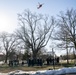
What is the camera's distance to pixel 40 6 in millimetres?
31469

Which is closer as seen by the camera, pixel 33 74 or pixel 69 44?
pixel 33 74

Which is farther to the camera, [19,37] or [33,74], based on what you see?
[19,37]

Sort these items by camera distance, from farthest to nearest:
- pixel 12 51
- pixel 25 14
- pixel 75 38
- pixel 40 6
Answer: pixel 12 51
pixel 25 14
pixel 75 38
pixel 40 6

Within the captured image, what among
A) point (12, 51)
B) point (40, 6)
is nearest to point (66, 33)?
point (40, 6)

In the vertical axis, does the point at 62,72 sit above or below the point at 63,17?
below

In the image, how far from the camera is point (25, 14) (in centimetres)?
6347

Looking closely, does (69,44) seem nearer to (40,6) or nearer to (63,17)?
(63,17)

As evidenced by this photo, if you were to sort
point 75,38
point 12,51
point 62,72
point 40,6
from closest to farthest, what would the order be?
point 62,72 → point 40,6 → point 75,38 → point 12,51

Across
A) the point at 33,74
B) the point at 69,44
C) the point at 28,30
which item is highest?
the point at 28,30

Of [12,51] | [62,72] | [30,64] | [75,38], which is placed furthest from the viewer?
[12,51]

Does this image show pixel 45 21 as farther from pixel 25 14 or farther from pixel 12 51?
pixel 12 51

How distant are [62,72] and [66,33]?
38.9 metres

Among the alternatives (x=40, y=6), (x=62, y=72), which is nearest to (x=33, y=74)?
(x=62, y=72)

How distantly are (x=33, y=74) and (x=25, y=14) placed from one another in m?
45.8
